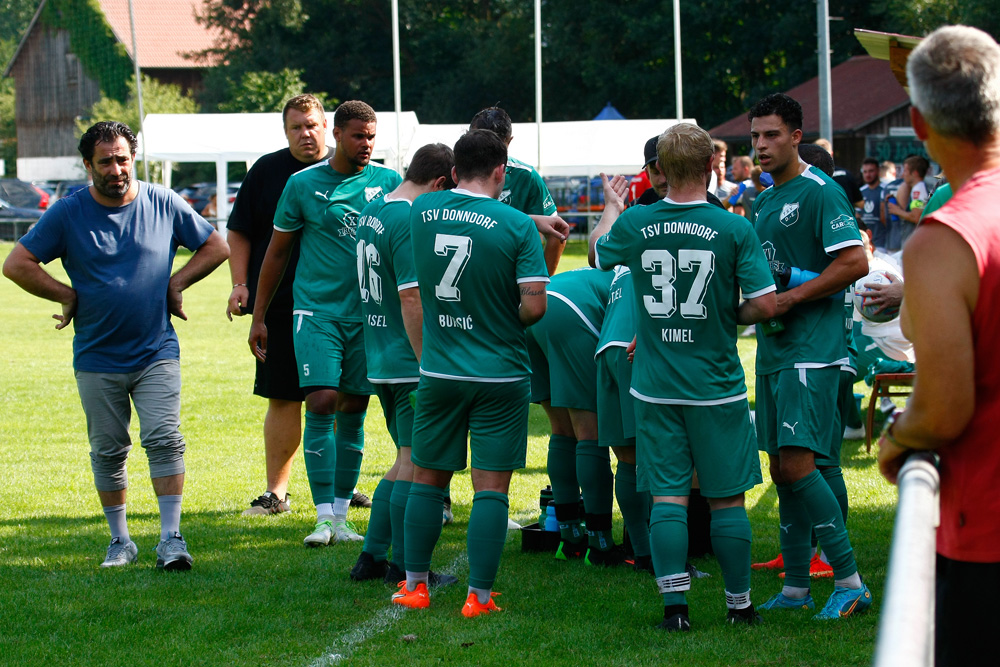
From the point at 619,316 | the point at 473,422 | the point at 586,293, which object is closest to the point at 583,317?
the point at 586,293

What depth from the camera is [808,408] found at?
185 inches

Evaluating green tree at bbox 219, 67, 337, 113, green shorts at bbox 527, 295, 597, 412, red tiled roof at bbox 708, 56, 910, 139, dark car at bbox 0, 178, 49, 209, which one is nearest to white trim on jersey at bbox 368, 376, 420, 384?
green shorts at bbox 527, 295, 597, 412

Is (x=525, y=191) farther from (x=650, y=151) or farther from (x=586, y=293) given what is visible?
(x=650, y=151)

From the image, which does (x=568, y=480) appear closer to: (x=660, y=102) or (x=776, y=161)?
(x=776, y=161)

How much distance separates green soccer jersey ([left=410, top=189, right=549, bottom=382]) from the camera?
4.70 metres

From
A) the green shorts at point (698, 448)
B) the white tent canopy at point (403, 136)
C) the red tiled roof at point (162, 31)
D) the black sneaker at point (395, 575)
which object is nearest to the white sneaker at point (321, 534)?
the black sneaker at point (395, 575)

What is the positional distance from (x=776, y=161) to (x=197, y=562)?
358 cm

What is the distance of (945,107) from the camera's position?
88.4 inches

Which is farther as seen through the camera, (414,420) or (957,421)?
(414,420)

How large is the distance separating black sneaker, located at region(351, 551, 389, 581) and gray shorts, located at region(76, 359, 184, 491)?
44.1 inches

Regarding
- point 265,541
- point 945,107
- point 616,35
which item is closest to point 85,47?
point 616,35

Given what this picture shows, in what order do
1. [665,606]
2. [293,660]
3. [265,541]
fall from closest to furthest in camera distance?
[293,660] < [665,606] < [265,541]

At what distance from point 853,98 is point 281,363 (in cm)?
3568

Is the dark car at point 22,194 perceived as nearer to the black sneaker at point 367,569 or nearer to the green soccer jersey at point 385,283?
the green soccer jersey at point 385,283
